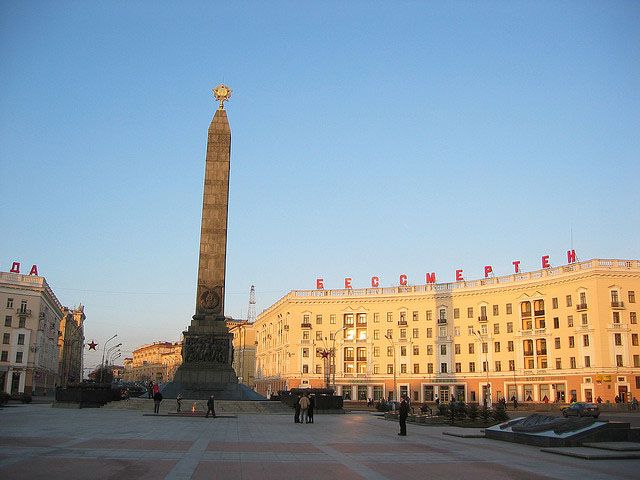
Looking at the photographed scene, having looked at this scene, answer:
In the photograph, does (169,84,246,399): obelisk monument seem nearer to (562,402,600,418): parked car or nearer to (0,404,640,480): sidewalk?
(0,404,640,480): sidewalk

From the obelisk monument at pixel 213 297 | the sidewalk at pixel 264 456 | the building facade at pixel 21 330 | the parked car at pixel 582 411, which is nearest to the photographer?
the sidewalk at pixel 264 456

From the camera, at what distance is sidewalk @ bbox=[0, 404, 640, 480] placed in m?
13.1

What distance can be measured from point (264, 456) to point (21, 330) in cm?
7361

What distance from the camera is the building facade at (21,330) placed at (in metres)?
78.0

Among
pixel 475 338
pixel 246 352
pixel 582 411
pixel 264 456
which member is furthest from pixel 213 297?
pixel 246 352

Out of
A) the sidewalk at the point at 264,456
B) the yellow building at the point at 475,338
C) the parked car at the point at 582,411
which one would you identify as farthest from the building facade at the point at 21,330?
the parked car at the point at 582,411

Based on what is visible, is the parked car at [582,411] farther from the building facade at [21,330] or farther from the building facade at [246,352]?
the building facade at [246,352]

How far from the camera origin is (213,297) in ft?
144

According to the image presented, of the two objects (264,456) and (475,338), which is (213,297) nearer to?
(264,456)

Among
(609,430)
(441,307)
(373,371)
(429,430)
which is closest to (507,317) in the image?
(441,307)

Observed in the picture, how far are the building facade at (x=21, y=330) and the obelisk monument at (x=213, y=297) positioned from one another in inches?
1818

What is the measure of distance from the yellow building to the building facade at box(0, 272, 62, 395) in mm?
34769

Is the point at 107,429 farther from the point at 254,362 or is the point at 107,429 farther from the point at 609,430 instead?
the point at 254,362

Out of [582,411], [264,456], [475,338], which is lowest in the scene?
[582,411]
